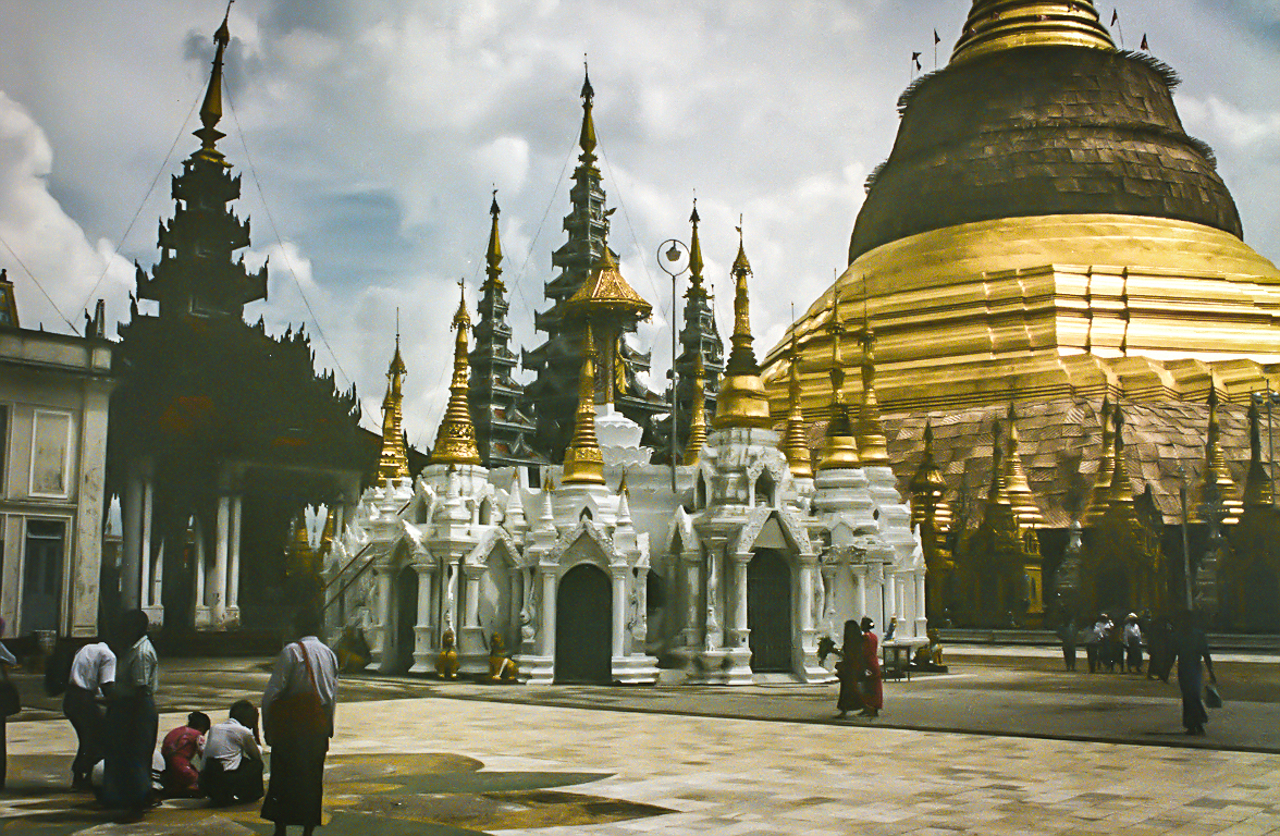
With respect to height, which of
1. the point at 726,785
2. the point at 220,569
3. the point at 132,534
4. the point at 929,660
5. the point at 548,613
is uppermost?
the point at 132,534

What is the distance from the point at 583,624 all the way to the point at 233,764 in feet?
47.6

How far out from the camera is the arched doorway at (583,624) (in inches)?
937

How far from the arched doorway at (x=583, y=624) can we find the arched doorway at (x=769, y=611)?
274 cm

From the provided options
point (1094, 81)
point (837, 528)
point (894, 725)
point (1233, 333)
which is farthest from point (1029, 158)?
point (894, 725)

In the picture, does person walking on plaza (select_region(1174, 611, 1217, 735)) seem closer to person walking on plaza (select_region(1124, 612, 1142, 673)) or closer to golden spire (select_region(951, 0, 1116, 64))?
person walking on plaza (select_region(1124, 612, 1142, 673))

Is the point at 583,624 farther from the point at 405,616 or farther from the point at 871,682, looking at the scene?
the point at 871,682

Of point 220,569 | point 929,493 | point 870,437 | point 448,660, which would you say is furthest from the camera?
point 220,569

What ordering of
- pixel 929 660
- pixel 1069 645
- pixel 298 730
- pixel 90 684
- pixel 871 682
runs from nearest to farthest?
pixel 298 730
pixel 90 684
pixel 871 682
pixel 929 660
pixel 1069 645

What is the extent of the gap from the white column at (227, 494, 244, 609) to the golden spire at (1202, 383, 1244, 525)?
101ft

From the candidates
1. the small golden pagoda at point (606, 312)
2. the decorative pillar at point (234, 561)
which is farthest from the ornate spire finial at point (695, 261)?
the decorative pillar at point (234, 561)

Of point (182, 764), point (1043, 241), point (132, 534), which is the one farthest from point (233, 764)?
point (1043, 241)

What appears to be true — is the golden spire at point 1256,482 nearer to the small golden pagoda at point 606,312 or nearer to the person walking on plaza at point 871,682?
the small golden pagoda at point 606,312

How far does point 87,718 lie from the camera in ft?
31.1

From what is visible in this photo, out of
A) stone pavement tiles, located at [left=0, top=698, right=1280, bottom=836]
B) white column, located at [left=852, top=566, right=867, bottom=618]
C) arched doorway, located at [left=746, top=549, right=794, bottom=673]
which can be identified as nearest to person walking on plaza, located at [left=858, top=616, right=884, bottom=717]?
stone pavement tiles, located at [left=0, top=698, right=1280, bottom=836]
